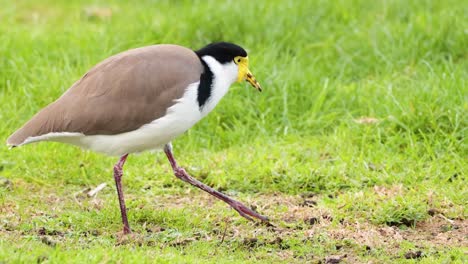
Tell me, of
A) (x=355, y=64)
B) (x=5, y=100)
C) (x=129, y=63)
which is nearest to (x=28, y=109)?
(x=5, y=100)

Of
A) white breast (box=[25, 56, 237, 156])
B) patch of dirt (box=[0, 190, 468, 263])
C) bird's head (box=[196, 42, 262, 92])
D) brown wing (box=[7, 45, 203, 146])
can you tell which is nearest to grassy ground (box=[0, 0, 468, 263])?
patch of dirt (box=[0, 190, 468, 263])

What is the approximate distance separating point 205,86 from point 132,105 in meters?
0.49

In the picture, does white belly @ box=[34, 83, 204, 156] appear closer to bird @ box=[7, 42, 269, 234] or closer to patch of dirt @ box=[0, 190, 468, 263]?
bird @ box=[7, 42, 269, 234]

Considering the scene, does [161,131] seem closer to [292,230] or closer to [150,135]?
[150,135]

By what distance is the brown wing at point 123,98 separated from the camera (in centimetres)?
605

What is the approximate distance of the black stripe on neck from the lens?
612 centimetres

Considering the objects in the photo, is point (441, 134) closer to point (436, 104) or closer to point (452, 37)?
point (436, 104)

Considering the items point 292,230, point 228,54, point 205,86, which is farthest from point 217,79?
point 292,230

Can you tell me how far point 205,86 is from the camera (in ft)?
20.2

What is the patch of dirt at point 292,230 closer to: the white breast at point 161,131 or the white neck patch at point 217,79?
the white breast at point 161,131

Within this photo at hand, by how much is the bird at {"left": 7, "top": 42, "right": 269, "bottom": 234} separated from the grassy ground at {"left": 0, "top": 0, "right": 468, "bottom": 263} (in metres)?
0.61

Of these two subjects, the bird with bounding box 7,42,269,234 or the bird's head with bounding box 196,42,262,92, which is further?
the bird's head with bounding box 196,42,262,92

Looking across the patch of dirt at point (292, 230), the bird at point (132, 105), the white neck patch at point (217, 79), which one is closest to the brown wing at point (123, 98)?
the bird at point (132, 105)

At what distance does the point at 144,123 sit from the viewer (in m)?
6.07
